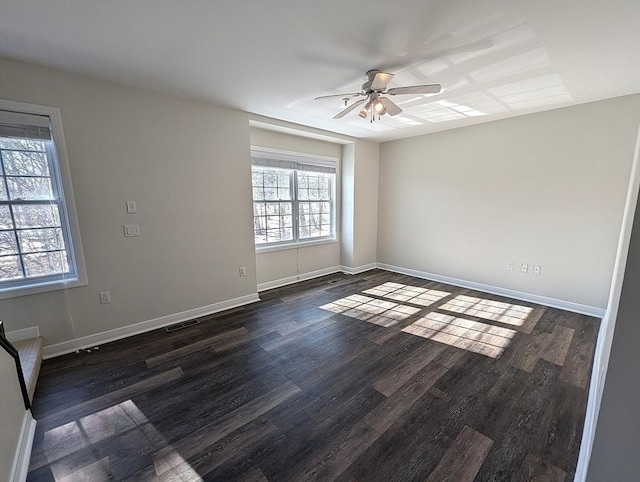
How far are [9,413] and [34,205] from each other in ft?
5.78

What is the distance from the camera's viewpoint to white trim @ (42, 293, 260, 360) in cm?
253

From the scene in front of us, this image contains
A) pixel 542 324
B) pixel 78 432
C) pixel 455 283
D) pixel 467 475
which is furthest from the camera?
pixel 455 283

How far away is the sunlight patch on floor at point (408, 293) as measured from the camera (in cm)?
385

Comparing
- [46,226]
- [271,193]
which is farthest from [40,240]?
[271,193]

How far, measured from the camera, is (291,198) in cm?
457

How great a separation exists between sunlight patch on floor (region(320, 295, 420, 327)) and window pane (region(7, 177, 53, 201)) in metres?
3.08

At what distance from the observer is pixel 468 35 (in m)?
1.81

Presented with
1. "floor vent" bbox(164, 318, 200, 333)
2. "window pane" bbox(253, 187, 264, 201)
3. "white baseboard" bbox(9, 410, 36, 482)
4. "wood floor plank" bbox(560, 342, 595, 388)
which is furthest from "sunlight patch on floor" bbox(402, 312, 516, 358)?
"white baseboard" bbox(9, 410, 36, 482)

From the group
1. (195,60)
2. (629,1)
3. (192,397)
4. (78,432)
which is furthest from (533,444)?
(195,60)

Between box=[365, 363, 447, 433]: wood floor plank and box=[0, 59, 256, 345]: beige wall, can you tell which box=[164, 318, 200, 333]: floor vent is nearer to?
box=[0, 59, 256, 345]: beige wall

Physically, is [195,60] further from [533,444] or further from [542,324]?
[542,324]

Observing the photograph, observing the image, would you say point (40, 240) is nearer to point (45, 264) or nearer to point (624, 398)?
point (45, 264)

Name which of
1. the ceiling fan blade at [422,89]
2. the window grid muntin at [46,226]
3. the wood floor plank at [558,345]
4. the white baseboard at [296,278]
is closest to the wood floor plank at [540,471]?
the wood floor plank at [558,345]

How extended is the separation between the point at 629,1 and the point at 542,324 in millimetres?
2927
